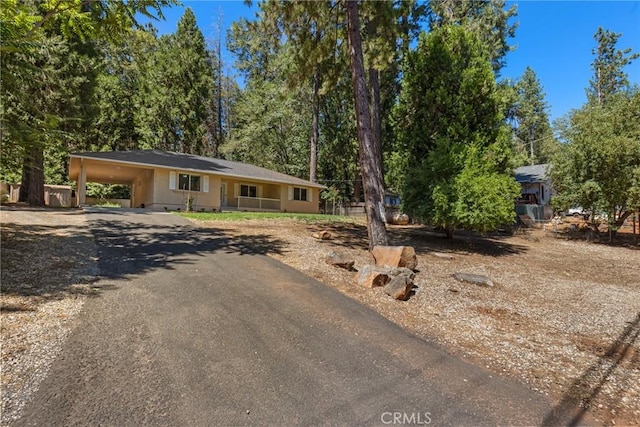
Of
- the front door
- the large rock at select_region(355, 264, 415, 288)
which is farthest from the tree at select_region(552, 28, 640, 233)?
the front door

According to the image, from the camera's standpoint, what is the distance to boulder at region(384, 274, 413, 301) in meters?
5.58

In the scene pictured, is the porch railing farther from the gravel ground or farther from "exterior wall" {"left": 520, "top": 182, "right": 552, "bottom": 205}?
"exterior wall" {"left": 520, "top": 182, "right": 552, "bottom": 205}

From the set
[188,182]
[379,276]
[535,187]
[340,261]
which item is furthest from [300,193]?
[535,187]

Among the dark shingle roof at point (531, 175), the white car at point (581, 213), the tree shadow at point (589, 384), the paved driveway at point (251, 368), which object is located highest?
the dark shingle roof at point (531, 175)

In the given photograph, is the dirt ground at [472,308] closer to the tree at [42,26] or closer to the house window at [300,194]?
the tree at [42,26]

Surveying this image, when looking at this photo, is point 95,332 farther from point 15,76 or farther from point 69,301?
point 15,76

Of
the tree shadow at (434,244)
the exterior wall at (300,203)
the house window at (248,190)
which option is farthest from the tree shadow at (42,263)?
the exterior wall at (300,203)

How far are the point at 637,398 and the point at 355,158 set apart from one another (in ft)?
82.2

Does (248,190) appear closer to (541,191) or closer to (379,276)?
(379,276)

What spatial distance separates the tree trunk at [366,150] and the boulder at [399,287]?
2.30m

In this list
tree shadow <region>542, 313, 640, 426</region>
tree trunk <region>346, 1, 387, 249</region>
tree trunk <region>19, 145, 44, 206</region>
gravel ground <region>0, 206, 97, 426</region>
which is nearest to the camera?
tree shadow <region>542, 313, 640, 426</region>

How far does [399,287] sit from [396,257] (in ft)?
4.77

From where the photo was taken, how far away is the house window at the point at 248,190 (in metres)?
22.9

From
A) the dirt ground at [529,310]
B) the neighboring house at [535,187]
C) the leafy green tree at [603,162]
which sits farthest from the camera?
the neighboring house at [535,187]
